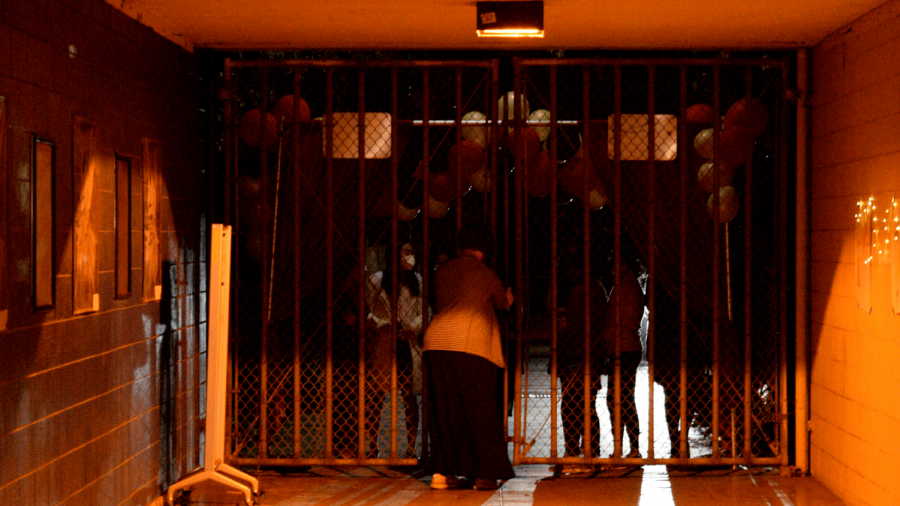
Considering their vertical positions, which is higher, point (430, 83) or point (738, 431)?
point (430, 83)

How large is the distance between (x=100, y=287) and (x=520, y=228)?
8.57 feet

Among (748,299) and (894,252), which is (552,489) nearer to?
(748,299)

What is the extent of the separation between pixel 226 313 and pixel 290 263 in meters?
1.04

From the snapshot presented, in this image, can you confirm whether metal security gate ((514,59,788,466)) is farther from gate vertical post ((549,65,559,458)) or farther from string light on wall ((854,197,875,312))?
string light on wall ((854,197,875,312))

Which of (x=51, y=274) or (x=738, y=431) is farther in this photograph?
(x=738, y=431)

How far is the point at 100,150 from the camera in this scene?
13.6 ft

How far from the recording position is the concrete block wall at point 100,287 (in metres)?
3.35

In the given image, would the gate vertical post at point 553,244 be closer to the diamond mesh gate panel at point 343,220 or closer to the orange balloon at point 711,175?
the diamond mesh gate panel at point 343,220

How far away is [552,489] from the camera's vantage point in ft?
17.6

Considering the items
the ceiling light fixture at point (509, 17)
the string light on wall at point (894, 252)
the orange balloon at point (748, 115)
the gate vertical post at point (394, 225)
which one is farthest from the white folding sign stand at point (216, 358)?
the string light on wall at point (894, 252)

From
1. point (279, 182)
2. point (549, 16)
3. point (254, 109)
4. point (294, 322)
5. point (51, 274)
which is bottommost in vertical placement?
point (294, 322)

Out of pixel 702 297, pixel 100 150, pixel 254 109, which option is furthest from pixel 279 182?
pixel 702 297

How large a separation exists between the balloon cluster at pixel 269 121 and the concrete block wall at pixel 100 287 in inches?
12.5

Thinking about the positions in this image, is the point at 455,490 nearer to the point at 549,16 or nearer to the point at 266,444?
the point at 266,444
